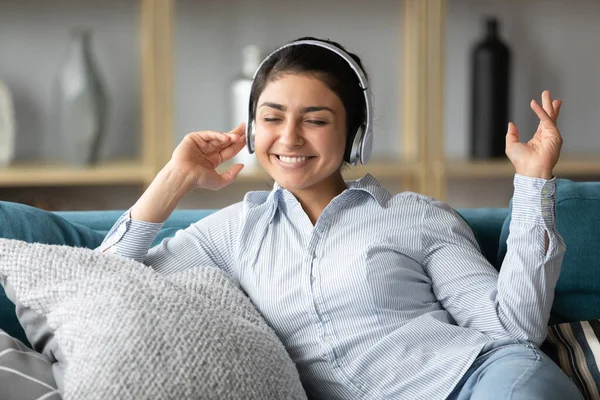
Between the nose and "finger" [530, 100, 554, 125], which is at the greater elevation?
"finger" [530, 100, 554, 125]

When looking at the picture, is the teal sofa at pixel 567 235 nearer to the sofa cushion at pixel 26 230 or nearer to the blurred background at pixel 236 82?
the sofa cushion at pixel 26 230

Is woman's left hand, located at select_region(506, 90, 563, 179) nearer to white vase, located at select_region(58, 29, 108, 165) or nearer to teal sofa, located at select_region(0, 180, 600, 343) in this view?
teal sofa, located at select_region(0, 180, 600, 343)

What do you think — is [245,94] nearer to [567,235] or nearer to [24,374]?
[567,235]

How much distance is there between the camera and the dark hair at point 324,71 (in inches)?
64.4

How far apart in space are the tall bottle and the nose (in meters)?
1.66

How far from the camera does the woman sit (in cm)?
143

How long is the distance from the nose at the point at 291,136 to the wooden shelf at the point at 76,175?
166cm

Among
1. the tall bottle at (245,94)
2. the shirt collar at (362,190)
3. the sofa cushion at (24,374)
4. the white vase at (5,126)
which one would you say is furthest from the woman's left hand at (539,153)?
the white vase at (5,126)

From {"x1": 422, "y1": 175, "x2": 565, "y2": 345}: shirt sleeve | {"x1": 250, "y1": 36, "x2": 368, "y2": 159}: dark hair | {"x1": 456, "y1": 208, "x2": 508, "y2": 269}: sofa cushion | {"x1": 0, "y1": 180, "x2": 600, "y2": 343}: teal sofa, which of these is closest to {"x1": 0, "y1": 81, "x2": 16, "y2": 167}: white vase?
{"x1": 0, "y1": 180, "x2": 600, "y2": 343}: teal sofa

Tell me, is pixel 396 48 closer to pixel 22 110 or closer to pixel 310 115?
pixel 22 110

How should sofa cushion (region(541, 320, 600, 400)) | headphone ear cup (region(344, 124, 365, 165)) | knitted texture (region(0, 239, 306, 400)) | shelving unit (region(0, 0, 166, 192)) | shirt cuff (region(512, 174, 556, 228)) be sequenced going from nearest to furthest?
1. knitted texture (region(0, 239, 306, 400))
2. shirt cuff (region(512, 174, 556, 228))
3. sofa cushion (region(541, 320, 600, 400))
4. headphone ear cup (region(344, 124, 365, 165))
5. shelving unit (region(0, 0, 166, 192))

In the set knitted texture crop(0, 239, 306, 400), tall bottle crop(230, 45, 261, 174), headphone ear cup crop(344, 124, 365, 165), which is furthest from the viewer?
tall bottle crop(230, 45, 261, 174)

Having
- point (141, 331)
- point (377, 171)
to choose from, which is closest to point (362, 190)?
point (141, 331)

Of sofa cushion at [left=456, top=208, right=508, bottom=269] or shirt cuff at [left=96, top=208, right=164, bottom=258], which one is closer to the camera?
shirt cuff at [left=96, top=208, right=164, bottom=258]
